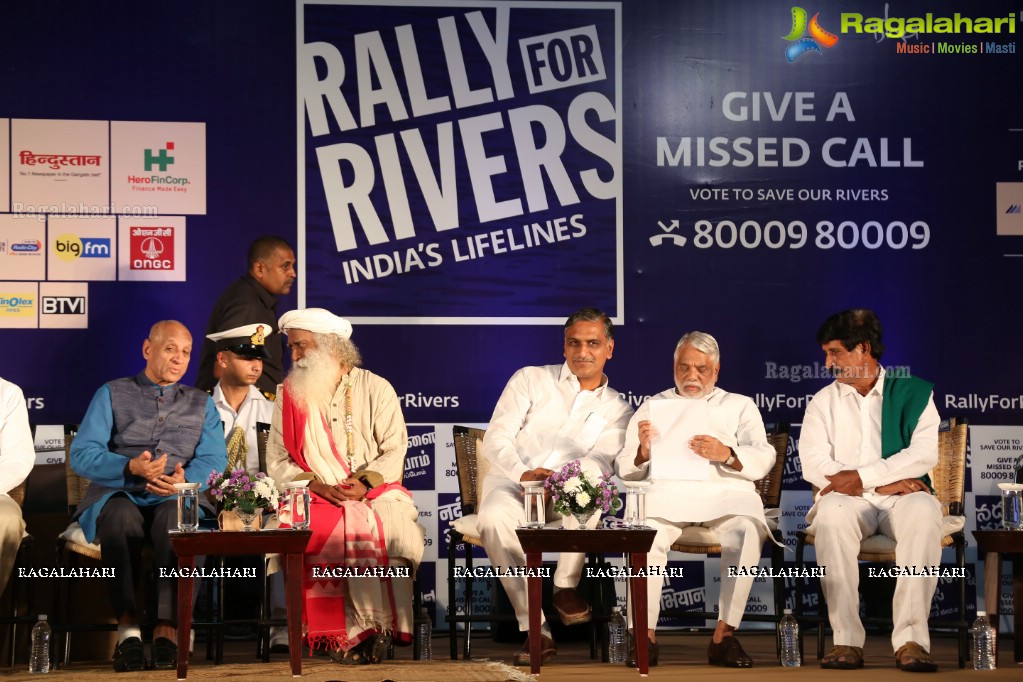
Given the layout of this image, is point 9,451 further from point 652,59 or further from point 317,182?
point 652,59

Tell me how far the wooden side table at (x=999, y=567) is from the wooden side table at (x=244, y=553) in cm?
303

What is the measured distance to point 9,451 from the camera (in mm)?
6230

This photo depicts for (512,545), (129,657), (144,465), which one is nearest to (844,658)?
(512,545)

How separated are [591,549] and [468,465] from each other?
143 cm

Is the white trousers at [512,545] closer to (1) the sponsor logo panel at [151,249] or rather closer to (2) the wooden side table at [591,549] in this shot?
(2) the wooden side table at [591,549]

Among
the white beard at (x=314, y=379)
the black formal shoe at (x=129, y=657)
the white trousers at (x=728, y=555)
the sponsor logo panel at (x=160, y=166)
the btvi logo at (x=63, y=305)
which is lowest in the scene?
the black formal shoe at (x=129, y=657)

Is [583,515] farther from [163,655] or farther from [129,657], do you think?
[129,657]

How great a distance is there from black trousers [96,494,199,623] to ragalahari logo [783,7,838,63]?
4.29 m

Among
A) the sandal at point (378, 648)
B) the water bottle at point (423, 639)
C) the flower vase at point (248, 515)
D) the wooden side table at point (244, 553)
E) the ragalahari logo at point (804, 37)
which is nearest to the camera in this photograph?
the wooden side table at point (244, 553)

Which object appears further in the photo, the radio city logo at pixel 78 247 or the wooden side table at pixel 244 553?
the radio city logo at pixel 78 247

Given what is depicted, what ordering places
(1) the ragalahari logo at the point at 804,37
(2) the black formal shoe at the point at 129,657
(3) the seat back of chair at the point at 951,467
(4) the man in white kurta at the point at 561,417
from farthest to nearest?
(1) the ragalahari logo at the point at 804,37
(4) the man in white kurta at the point at 561,417
(3) the seat back of chair at the point at 951,467
(2) the black formal shoe at the point at 129,657

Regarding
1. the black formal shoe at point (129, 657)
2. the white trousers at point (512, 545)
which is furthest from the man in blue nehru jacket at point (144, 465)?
the white trousers at point (512, 545)

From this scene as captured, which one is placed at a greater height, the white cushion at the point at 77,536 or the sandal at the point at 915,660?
the white cushion at the point at 77,536

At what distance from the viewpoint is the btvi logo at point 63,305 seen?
7.26 m
